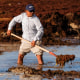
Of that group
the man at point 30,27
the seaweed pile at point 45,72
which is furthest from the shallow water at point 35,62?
the man at point 30,27

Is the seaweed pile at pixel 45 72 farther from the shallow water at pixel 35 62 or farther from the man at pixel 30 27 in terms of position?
the man at pixel 30 27

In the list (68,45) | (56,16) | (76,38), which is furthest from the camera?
(56,16)

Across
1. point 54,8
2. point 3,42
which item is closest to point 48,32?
point 3,42

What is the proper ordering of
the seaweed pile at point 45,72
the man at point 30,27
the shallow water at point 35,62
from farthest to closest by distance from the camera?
the man at point 30,27 → the seaweed pile at point 45,72 → the shallow water at point 35,62

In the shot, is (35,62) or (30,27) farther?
(35,62)

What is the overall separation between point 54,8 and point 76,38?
14744mm

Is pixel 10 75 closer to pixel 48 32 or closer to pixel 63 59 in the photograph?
pixel 63 59

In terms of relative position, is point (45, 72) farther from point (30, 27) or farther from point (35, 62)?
point (35, 62)

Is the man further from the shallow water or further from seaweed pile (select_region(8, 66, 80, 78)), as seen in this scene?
seaweed pile (select_region(8, 66, 80, 78))

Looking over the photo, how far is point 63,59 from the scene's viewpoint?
1184 centimetres

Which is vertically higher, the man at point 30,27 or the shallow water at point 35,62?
the man at point 30,27

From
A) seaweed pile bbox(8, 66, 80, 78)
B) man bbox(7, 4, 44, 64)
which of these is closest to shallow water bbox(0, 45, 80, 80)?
seaweed pile bbox(8, 66, 80, 78)

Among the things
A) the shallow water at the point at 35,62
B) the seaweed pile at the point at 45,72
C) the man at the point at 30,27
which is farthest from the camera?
the man at the point at 30,27

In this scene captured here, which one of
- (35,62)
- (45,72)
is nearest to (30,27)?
(35,62)
